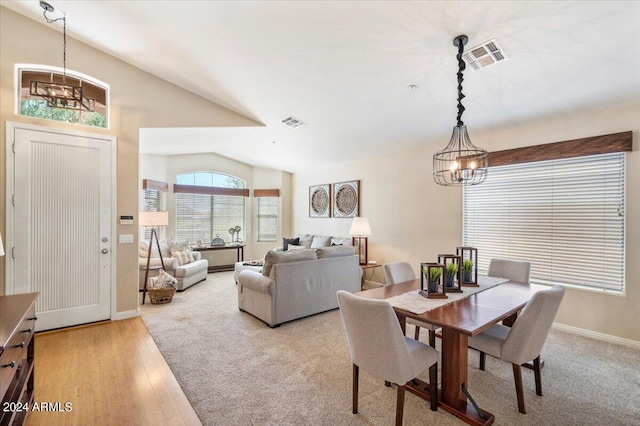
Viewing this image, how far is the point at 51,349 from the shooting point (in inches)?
120

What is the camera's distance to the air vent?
480 cm

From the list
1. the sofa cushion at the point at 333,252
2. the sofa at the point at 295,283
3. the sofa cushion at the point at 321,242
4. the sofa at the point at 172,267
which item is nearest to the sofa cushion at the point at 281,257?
the sofa at the point at 295,283

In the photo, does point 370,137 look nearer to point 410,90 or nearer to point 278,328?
point 410,90

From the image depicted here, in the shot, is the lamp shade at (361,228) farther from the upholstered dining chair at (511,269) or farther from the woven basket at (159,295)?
the woven basket at (159,295)

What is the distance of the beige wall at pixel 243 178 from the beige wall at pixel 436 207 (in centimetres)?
44

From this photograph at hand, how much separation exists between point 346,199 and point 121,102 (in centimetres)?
431

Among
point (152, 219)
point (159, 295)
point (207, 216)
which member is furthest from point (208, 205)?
point (159, 295)

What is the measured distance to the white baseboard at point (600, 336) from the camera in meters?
3.16

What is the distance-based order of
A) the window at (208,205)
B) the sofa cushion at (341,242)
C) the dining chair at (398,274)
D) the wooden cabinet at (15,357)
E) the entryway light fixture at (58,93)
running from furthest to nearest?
the window at (208,205) → the sofa cushion at (341,242) → the dining chair at (398,274) → the entryway light fixture at (58,93) → the wooden cabinet at (15,357)

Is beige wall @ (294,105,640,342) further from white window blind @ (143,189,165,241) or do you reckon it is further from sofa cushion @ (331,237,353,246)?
white window blind @ (143,189,165,241)

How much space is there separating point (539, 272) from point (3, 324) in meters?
5.07

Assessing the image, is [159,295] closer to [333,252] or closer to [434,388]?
[333,252]

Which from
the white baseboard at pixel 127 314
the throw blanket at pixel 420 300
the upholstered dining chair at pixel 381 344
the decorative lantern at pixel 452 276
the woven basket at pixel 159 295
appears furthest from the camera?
the woven basket at pixel 159 295

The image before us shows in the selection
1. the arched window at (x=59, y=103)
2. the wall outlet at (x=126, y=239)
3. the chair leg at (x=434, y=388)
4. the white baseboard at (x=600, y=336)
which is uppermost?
the arched window at (x=59, y=103)
